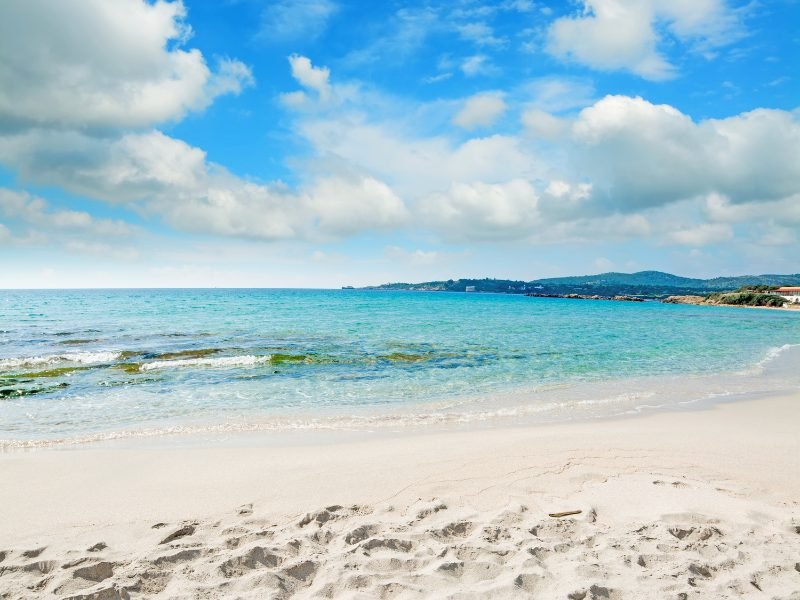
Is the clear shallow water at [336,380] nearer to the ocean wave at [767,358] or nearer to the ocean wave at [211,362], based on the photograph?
the ocean wave at [211,362]

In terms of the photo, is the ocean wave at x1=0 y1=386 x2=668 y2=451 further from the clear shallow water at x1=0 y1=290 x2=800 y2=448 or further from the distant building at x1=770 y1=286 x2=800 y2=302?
the distant building at x1=770 y1=286 x2=800 y2=302

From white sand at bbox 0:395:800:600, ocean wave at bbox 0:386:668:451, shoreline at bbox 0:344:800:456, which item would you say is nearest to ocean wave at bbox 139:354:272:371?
shoreline at bbox 0:344:800:456

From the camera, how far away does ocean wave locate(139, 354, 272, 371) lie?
66.7ft

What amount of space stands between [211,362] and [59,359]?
24.7 ft

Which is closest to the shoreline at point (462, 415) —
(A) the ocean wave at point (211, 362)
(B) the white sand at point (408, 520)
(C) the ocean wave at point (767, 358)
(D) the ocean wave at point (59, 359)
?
(B) the white sand at point (408, 520)

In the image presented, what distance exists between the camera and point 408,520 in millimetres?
5984

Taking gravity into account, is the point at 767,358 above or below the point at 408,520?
below

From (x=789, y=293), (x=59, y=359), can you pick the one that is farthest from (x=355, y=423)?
(x=789, y=293)

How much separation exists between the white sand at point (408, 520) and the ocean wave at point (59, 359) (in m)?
14.1

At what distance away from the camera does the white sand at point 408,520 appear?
15.1 ft

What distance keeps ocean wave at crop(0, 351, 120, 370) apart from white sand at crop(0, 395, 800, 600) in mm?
14143

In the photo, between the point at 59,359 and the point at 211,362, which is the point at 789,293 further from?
the point at 59,359

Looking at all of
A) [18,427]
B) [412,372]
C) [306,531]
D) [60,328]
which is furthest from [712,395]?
[60,328]

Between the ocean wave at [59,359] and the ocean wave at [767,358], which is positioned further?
the ocean wave at [767,358]
